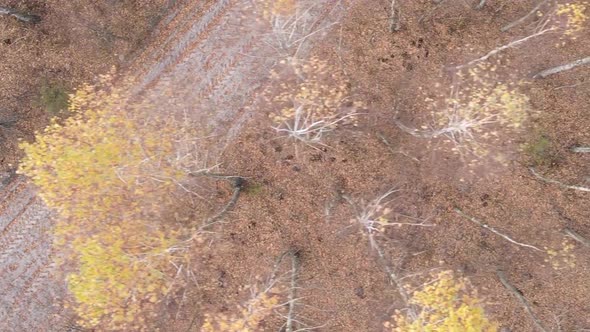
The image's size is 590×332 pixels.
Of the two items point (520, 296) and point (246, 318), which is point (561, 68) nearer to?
point (520, 296)

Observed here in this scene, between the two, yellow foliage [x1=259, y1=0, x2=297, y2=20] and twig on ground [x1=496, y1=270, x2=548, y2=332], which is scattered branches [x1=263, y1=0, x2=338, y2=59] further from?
twig on ground [x1=496, y1=270, x2=548, y2=332]

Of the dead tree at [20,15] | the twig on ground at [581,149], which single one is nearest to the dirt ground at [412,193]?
the twig on ground at [581,149]

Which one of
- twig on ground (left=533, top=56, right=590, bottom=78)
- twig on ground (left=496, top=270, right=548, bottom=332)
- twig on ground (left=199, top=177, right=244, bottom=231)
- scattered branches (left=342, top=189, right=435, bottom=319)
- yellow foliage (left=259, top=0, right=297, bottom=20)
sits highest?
yellow foliage (left=259, top=0, right=297, bottom=20)

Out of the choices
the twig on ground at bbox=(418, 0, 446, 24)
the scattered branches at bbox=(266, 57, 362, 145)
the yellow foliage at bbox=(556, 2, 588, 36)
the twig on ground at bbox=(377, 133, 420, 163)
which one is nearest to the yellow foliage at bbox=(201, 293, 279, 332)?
the scattered branches at bbox=(266, 57, 362, 145)

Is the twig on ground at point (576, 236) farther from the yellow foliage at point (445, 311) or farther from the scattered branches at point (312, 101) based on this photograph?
the scattered branches at point (312, 101)

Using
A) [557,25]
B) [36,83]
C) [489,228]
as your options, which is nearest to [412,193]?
[489,228]

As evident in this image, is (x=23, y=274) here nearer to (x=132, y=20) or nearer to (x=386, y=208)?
(x=132, y=20)

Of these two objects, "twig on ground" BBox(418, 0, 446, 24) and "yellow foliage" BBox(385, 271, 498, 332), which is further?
"twig on ground" BBox(418, 0, 446, 24)
